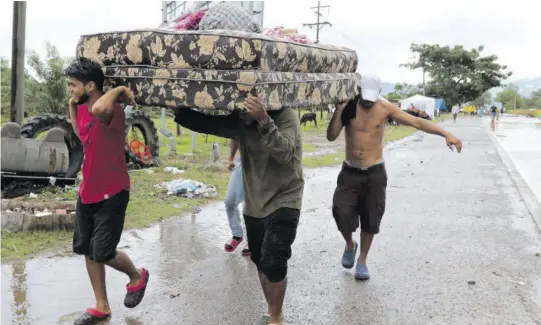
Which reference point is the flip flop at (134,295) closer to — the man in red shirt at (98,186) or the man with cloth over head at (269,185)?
the man in red shirt at (98,186)

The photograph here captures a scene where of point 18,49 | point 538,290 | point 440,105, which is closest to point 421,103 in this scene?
point 440,105

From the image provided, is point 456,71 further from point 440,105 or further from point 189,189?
point 189,189

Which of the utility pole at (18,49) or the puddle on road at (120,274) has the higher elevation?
the utility pole at (18,49)

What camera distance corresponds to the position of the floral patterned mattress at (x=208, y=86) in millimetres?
2754

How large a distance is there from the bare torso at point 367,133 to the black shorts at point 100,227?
2.17 metres

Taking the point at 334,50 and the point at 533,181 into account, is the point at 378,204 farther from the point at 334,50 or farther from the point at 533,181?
the point at 533,181

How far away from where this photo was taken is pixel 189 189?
339 inches

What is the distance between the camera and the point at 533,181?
11.2 m

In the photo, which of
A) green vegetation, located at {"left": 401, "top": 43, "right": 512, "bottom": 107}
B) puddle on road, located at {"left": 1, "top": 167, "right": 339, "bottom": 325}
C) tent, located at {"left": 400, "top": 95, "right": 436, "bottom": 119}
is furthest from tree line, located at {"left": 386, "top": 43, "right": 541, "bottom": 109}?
puddle on road, located at {"left": 1, "top": 167, "right": 339, "bottom": 325}

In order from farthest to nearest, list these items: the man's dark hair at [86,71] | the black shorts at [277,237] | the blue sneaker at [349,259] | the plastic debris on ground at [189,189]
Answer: the plastic debris on ground at [189,189] < the blue sneaker at [349,259] < the black shorts at [277,237] < the man's dark hair at [86,71]

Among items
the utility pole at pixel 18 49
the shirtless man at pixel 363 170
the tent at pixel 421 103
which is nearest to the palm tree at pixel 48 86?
the utility pole at pixel 18 49

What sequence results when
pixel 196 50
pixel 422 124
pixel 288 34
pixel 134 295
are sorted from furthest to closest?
1. pixel 422 124
2. pixel 134 295
3. pixel 288 34
4. pixel 196 50

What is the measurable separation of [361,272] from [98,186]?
253 cm

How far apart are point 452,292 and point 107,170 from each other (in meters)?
3.06
